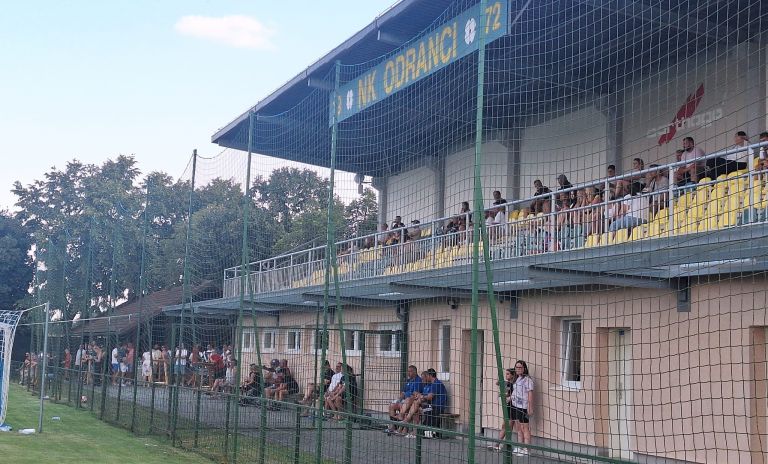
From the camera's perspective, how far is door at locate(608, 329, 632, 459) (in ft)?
40.8

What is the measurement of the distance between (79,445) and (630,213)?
9.33 meters

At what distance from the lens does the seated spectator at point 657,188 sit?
10641 millimetres

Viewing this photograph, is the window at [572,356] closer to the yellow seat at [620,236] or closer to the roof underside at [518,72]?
the yellow seat at [620,236]

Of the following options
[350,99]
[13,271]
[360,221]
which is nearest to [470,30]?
[350,99]

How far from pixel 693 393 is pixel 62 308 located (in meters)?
18.2

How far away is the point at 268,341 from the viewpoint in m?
25.6

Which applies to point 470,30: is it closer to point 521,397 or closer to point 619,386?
point 619,386

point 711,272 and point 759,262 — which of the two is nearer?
point 759,262

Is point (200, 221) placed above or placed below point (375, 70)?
below

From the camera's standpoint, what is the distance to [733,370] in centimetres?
1064

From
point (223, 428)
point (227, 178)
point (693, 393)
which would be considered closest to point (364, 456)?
point (223, 428)

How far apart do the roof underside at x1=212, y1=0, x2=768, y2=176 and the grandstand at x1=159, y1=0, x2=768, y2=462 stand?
4cm

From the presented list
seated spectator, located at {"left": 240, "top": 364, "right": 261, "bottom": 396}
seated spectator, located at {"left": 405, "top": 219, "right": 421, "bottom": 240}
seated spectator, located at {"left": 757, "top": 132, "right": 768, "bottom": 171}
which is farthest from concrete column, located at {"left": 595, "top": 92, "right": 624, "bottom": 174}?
seated spectator, located at {"left": 240, "top": 364, "right": 261, "bottom": 396}

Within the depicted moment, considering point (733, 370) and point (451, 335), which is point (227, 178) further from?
point (733, 370)
